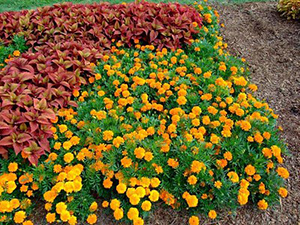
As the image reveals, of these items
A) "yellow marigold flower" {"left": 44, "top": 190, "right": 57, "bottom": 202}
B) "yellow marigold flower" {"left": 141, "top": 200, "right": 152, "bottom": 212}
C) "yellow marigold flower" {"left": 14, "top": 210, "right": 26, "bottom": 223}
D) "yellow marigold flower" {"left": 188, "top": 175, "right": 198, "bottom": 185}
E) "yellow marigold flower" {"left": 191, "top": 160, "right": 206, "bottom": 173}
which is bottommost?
"yellow marigold flower" {"left": 14, "top": 210, "right": 26, "bottom": 223}

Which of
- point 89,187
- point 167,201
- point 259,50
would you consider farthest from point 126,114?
point 259,50

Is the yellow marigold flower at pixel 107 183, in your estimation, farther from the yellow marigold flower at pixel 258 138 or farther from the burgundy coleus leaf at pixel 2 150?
the yellow marigold flower at pixel 258 138

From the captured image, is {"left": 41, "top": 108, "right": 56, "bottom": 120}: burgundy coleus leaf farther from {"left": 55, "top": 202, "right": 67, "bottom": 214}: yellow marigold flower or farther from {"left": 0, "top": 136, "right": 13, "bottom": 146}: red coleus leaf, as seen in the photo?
{"left": 55, "top": 202, "right": 67, "bottom": 214}: yellow marigold flower

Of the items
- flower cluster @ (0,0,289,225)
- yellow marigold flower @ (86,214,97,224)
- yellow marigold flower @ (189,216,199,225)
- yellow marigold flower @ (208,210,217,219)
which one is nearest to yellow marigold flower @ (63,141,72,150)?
flower cluster @ (0,0,289,225)

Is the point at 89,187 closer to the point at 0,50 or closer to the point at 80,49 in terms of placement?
the point at 80,49

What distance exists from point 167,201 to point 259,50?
3.14 meters

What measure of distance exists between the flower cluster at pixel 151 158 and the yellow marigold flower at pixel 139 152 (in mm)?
18

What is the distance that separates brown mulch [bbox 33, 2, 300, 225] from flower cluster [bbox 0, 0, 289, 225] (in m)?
0.12

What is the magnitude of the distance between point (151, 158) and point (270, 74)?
101 inches

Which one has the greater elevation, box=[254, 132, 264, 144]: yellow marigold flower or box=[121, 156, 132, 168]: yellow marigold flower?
box=[254, 132, 264, 144]: yellow marigold flower

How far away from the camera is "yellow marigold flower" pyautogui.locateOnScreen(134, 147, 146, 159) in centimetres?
234

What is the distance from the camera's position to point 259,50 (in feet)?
14.5

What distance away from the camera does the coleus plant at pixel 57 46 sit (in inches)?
102

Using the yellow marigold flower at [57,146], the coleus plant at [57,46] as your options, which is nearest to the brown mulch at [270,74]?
the yellow marigold flower at [57,146]
